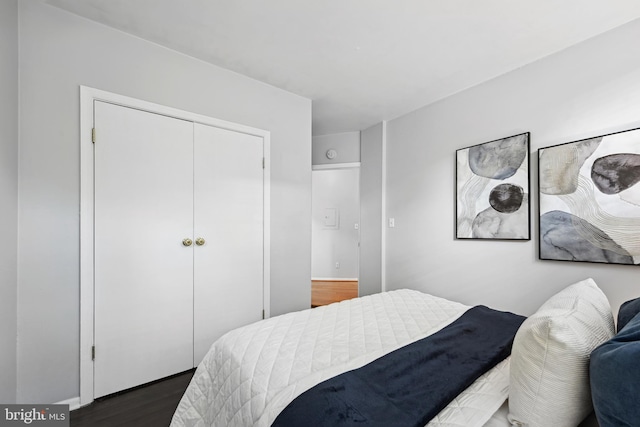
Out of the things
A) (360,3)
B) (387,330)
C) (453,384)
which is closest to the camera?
(453,384)

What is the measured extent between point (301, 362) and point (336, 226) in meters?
4.59

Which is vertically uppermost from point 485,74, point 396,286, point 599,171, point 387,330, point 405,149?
point 485,74

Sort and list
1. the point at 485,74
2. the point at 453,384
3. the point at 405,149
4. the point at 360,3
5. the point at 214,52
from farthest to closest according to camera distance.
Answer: the point at 405,149
the point at 485,74
the point at 214,52
the point at 360,3
the point at 453,384

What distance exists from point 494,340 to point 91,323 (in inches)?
91.4

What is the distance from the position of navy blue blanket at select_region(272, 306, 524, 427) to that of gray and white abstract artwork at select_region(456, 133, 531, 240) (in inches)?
52.3

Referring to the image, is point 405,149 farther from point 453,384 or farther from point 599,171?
point 453,384

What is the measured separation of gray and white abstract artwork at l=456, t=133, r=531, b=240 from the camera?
2.26m

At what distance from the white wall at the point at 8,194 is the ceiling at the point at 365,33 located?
42 cm

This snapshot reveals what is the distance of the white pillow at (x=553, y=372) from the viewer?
28.2 inches

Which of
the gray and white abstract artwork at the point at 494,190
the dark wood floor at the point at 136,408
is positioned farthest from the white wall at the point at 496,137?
the dark wood floor at the point at 136,408

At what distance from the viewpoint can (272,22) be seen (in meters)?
1.87

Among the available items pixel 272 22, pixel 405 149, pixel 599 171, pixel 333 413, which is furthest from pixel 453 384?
pixel 405 149
